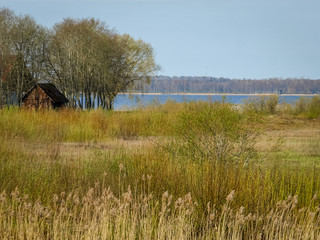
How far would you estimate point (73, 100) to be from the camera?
35.4m

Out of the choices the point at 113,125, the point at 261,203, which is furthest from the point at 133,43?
the point at 261,203

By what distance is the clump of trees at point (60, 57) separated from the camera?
34.2 meters

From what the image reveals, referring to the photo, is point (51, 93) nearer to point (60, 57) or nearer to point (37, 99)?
point (37, 99)

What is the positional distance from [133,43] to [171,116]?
1220 inches

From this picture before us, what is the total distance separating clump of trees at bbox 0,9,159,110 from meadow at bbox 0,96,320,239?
17743 millimetres

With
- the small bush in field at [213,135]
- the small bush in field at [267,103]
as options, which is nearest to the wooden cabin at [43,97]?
the small bush in field at [267,103]

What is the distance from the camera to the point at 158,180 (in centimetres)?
655

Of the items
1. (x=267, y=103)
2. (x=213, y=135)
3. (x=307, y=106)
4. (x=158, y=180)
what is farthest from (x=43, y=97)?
(x=158, y=180)

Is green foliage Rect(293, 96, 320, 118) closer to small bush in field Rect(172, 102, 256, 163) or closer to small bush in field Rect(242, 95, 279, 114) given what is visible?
small bush in field Rect(242, 95, 279, 114)

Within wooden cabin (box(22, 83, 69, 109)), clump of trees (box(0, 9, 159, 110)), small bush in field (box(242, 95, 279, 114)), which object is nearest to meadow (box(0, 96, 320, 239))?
small bush in field (box(242, 95, 279, 114))

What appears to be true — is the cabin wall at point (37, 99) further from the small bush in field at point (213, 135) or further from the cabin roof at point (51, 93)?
the small bush in field at point (213, 135)

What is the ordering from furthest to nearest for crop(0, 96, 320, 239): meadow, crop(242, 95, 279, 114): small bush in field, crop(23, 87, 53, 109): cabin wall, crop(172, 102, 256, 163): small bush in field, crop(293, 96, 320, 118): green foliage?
crop(23, 87, 53, 109): cabin wall → crop(242, 95, 279, 114): small bush in field → crop(293, 96, 320, 118): green foliage → crop(172, 102, 256, 163): small bush in field → crop(0, 96, 320, 239): meadow

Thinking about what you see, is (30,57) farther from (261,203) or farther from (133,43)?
(261,203)

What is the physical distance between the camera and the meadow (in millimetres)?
4652
